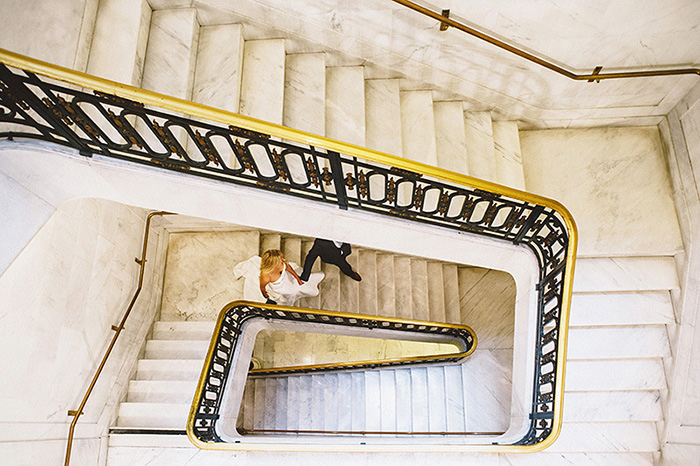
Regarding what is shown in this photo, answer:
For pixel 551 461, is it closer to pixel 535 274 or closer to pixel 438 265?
pixel 535 274

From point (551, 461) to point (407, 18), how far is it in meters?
4.88

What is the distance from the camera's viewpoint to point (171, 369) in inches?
225

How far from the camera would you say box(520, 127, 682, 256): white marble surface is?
4.84 meters

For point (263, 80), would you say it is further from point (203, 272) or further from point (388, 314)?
point (388, 314)

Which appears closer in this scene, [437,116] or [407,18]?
[407,18]

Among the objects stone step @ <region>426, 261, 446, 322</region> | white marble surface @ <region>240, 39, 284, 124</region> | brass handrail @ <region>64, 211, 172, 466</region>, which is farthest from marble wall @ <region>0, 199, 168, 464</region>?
stone step @ <region>426, 261, 446, 322</region>

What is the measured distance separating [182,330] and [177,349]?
33cm

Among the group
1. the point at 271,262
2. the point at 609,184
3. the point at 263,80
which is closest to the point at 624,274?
the point at 609,184

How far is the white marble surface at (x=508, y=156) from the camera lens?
16.9 ft

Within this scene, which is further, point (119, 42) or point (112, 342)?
point (112, 342)

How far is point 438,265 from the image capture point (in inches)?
298

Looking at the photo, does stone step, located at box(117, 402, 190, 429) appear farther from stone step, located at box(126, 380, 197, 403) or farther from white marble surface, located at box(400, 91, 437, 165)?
white marble surface, located at box(400, 91, 437, 165)

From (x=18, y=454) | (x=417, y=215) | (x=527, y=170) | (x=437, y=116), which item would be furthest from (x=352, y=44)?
(x=18, y=454)

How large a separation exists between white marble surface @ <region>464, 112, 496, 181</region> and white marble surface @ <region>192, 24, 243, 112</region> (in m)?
2.64
